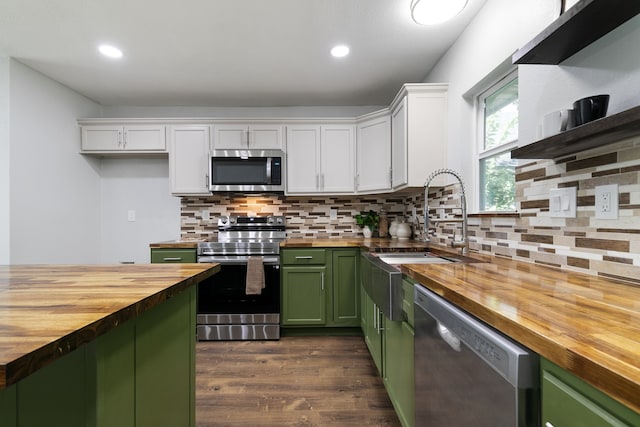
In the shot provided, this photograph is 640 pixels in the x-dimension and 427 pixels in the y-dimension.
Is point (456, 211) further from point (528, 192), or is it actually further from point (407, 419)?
point (407, 419)

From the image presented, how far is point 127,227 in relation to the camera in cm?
348

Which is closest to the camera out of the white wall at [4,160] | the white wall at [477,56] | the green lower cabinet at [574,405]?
the green lower cabinet at [574,405]

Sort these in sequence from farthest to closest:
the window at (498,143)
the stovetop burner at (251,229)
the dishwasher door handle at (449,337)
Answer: the stovetop burner at (251,229) < the window at (498,143) < the dishwasher door handle at (449,337)

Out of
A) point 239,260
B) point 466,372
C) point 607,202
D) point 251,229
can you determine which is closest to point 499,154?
point 607,202

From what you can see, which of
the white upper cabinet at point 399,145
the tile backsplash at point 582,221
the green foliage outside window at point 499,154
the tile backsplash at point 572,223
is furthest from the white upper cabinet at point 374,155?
the tile backsplash at point 582,221

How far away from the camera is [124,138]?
316 cm

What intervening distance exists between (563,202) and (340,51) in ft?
6.09

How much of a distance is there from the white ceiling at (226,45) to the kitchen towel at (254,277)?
1.70m

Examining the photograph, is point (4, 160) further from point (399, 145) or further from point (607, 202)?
point (607, 202)

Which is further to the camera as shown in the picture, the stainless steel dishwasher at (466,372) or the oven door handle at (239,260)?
the oven door handle at (239,260)

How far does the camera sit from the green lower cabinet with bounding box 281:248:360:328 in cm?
278

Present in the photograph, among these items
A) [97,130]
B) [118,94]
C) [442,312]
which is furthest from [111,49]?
[442,312]

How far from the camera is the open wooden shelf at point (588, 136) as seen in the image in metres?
0.80

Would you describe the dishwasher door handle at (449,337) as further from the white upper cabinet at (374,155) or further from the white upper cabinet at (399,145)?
the white upper cabinet at (374,155)
